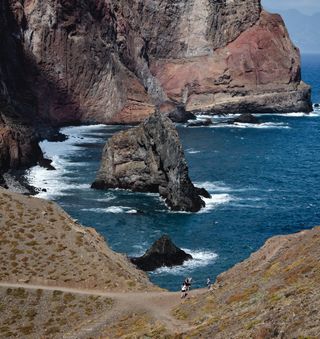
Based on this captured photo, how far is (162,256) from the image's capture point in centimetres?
6781

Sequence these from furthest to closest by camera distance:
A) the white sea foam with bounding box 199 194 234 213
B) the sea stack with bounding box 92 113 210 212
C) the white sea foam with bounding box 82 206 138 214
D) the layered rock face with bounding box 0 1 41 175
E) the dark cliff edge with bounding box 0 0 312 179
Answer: the dark cliff edge with bounding box 0 0 312 179, the layered rock face with bounding box 0 1 41 175, the sea stack with bounding box 92 113 210 212, the white sea foam with bounding box 199 194 234 213, the white sea foam with bounding box 82 206 138 214

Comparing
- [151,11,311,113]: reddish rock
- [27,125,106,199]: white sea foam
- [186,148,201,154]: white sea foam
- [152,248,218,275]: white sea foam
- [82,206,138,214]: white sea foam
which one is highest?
[151,11,311,113]: reddish rock

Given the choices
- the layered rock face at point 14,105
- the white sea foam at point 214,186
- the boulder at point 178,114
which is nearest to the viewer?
the white sea foam at point 214,186

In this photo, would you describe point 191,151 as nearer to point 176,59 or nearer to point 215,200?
point 215,200

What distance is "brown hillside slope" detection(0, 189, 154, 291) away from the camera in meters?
45.5

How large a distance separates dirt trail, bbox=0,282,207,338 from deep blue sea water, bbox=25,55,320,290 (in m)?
19.6

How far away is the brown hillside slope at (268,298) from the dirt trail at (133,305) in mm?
941

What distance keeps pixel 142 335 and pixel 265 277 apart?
7.67 meters

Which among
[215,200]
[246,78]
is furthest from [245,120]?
[215,200]

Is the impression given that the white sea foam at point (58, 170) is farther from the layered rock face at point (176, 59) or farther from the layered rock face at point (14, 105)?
the layered rock face at point (176, 59)

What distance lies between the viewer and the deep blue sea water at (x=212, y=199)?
7394 cm

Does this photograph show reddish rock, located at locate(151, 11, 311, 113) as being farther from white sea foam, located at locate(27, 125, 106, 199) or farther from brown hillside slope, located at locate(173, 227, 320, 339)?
brown hillside slope, located at locate(173, 227, 320, 339)

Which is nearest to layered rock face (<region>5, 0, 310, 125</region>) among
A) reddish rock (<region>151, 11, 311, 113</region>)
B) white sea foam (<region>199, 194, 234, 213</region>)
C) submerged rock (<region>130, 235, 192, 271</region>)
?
reddish rock (<region>151, 11, 311, 113</region>)

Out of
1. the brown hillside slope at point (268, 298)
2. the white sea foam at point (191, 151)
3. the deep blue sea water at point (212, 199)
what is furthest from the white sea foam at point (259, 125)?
the brown hillside slope at point (268, 298)
